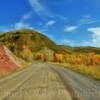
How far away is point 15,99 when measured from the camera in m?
12.3

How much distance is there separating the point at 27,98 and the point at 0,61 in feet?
104

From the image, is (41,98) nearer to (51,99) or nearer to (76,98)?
(51,99)

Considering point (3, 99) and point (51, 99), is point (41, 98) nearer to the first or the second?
point (51, 99)

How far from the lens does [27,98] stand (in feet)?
41.7

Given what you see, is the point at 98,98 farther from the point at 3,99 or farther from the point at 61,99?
the point at 3,99

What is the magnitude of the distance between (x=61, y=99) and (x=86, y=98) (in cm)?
117

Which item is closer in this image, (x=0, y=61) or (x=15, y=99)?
(x=15, y=99)

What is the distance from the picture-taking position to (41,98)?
41.8 feet

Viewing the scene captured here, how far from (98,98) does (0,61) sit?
1281 inches

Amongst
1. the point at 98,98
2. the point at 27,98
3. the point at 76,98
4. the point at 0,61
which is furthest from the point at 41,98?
the point at 0,61

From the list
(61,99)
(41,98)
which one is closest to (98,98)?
(61,99)

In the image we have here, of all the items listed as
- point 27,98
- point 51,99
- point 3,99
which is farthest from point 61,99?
point 3,99

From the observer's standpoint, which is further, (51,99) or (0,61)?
(0,61)

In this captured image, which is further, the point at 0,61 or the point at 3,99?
the point at 0,61
